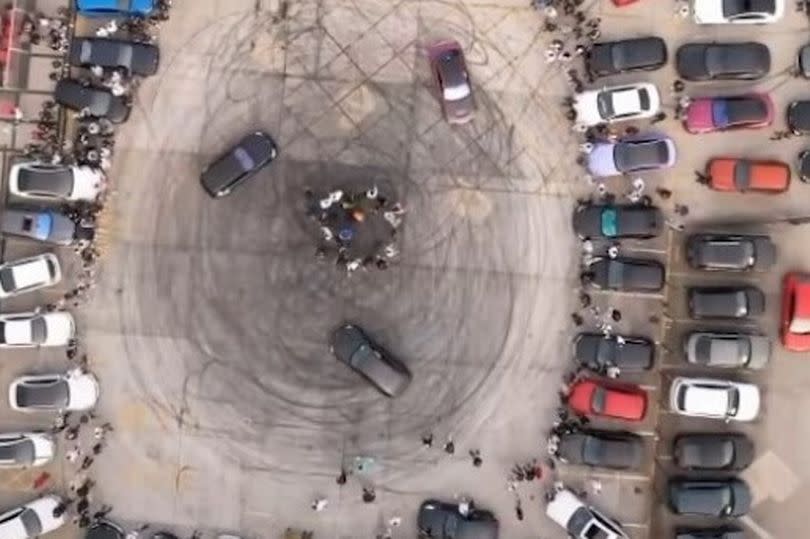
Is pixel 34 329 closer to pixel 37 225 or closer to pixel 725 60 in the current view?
pixel 37 225

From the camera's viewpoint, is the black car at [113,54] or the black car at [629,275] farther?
the black car at [113,54]

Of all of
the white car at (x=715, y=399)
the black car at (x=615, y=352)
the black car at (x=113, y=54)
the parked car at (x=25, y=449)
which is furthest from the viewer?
the black car at (x=113, y=54)

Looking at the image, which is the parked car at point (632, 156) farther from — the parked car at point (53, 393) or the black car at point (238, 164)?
the parked car at point (53, 393)

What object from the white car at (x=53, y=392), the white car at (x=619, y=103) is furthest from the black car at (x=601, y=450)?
the white car at (x=53, y=392)

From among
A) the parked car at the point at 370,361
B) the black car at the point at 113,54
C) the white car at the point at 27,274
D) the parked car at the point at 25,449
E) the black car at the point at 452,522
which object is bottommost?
the black car at the point at 452,522

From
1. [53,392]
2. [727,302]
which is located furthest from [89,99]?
[727,302]

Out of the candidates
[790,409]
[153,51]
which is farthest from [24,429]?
[790,409]

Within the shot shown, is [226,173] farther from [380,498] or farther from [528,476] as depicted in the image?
[528,476]
